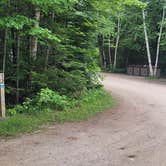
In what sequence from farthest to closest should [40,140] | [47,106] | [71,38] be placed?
[71,38] → [47,106] → [40,140]

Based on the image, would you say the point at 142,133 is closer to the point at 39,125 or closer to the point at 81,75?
the point at 39,125

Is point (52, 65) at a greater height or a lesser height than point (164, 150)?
greater

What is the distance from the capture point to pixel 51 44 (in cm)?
924

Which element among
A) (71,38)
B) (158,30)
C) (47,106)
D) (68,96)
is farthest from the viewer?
(158,30)

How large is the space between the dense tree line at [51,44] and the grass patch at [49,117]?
0.73 m

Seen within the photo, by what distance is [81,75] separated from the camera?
10.5 metres

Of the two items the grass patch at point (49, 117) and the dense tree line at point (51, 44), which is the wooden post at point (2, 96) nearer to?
the grass patch at point (49, 117)

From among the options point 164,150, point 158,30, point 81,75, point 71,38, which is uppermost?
point 158,30

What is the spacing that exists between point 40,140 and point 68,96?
372 centimetres

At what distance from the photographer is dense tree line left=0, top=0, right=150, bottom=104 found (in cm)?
821

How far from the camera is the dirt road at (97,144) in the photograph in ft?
15.7

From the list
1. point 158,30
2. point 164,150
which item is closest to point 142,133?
point 164,150

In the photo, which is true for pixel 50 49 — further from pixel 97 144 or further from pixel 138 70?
pixel 138 70

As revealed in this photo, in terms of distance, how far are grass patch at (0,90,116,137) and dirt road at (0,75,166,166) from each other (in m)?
0.34
